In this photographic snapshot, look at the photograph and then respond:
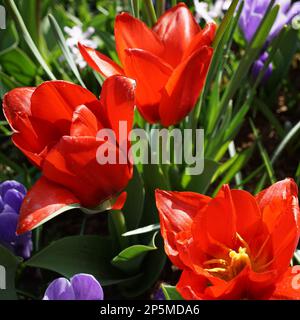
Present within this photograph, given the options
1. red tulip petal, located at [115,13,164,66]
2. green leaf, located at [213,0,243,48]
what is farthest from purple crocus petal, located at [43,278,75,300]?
green leaf, located at [213,0,243,48]

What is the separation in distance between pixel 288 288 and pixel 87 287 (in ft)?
0.90

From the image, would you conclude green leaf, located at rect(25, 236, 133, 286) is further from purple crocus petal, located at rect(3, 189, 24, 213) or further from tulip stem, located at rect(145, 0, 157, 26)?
tulip stem, located at rect(145, 0, 157, 26)

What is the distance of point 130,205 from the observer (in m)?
1.12

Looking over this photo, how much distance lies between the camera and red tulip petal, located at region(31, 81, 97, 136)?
83 cm

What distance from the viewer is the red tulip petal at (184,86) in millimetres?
873

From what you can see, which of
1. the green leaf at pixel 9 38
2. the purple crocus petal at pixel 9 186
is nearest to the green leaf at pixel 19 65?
the green leaf at pixel 9 38

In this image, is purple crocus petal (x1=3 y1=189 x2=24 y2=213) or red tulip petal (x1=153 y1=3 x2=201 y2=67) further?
purple crocus petal (x1=3 y1=189 x2=24 y2=213)

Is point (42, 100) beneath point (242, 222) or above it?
above

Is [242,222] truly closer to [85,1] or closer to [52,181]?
[52,181]

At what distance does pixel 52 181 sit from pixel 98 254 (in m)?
0.31

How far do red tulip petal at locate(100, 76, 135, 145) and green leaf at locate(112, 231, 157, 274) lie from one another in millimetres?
228

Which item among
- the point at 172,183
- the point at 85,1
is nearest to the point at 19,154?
the point at 172,183

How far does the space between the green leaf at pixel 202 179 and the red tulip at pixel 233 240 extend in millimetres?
240

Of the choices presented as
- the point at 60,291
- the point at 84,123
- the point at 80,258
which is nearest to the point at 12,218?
the point at 80,258
